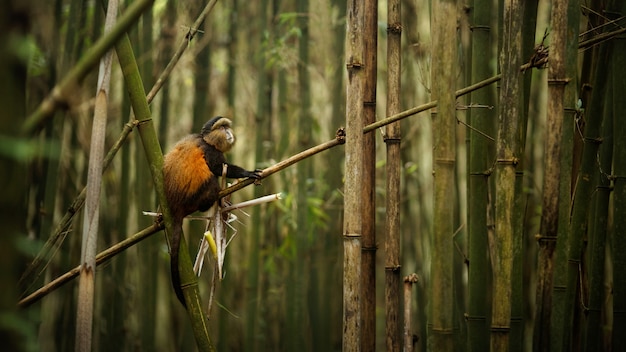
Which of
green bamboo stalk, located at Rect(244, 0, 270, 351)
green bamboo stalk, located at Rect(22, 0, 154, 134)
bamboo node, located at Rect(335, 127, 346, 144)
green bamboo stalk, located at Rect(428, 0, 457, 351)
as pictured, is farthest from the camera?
green bamboo stalk, located at Rect(244, 0, 270, 351)

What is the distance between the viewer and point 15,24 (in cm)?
68

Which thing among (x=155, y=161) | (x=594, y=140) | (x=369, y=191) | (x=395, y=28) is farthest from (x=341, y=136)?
(x=594, y=140)

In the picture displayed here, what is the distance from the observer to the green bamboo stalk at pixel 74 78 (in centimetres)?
84

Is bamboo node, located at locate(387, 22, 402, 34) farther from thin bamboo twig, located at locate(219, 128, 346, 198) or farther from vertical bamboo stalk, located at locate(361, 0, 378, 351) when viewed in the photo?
thin bamboo twig, located at locate(219, 128, 346, 198)

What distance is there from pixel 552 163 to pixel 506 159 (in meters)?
0.19

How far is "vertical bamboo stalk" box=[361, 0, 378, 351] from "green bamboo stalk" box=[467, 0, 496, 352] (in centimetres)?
31

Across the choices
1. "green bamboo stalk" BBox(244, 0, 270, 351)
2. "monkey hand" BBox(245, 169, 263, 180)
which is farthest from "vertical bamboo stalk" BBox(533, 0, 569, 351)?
"green bamboo stalk" BBox(244, 0, 270, 351)

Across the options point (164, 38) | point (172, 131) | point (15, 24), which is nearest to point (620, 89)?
point (15, 24)

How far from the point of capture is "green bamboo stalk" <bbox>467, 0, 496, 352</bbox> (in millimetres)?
2168

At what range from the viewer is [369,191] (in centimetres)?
220

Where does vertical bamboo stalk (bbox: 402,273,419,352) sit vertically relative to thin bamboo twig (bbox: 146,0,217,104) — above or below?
below

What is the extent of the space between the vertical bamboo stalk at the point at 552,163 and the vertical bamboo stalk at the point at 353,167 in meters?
0.51

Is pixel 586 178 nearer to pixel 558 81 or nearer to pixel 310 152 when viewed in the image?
pixel 558 81

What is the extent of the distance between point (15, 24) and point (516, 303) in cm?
186
